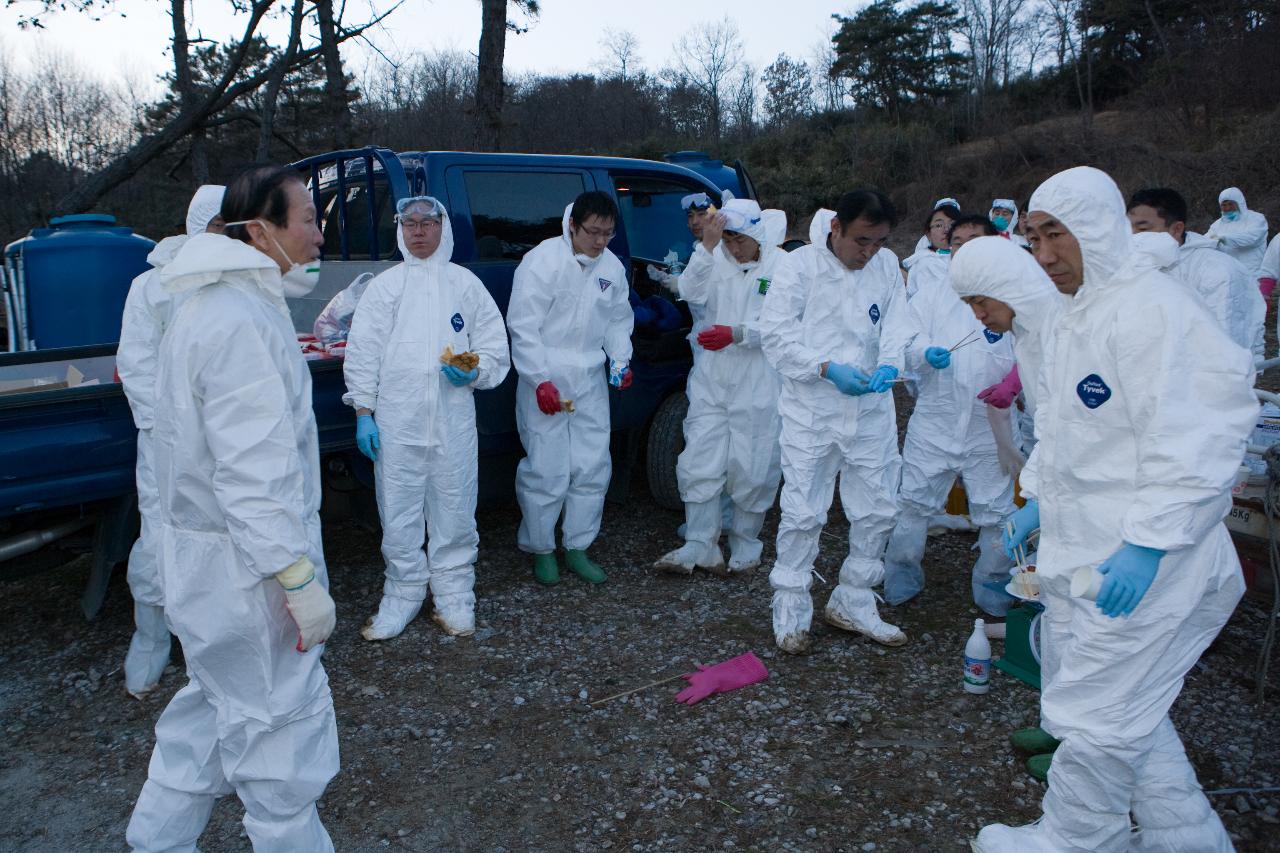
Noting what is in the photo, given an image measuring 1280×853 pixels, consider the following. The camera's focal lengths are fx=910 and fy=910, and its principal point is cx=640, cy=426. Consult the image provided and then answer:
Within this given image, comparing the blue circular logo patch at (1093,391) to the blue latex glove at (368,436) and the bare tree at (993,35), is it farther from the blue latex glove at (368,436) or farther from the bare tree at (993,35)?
the bare tree at (993,35)

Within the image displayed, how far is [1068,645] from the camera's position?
2.27m

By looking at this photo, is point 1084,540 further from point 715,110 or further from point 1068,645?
point 715,110

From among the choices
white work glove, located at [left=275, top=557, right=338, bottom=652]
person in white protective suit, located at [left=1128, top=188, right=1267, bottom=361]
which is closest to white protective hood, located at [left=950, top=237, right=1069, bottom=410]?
white work glove, located at [left=275, top=557, right=338, bottom=652]

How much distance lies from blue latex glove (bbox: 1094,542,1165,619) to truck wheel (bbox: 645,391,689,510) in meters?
3.26

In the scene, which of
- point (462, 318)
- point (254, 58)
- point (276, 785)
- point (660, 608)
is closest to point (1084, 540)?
point (276, 785)

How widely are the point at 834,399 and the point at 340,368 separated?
84.4 inches

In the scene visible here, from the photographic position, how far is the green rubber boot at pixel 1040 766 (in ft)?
9.58

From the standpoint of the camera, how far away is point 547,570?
4559 mm

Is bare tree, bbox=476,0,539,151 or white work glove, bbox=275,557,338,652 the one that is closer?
white work glove, bbox=275,557,338,652

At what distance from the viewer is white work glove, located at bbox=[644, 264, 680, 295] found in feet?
16.8

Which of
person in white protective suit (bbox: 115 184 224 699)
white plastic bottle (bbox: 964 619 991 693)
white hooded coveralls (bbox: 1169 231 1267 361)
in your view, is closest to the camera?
person in white protective suit (bbox: 115 184 224 699)

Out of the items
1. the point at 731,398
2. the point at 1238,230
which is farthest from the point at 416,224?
the point at 1238,230

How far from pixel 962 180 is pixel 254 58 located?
14.1 meters

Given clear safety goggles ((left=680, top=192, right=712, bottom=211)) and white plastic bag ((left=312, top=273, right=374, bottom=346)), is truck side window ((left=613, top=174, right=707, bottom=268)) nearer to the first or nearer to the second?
clear safety goggles ((left=680, top=192, right=712, bottom=211))
